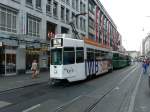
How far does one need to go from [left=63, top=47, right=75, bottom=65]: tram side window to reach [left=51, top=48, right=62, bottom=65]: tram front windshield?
31 centimetres

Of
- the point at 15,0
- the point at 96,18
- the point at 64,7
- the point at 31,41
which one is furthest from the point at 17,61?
the point at 96,18

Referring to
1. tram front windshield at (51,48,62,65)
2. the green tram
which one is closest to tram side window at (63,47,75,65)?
tram front windshield at (51,48,62,65)

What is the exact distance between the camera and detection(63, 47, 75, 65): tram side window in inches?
691

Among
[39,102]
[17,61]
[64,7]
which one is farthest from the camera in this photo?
[64,7]

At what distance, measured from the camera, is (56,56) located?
58.0 feet

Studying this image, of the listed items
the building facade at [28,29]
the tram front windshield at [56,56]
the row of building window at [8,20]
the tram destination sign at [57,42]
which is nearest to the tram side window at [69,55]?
the tram front windshield at [56,56]

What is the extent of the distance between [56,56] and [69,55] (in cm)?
88

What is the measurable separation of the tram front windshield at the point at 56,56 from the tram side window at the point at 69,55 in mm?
311

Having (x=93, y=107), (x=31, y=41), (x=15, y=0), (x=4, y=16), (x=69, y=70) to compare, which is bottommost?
(x=93, y=107)

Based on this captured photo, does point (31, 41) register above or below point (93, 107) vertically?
above

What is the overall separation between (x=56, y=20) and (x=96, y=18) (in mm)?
28476

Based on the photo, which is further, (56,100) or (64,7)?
(64,7)

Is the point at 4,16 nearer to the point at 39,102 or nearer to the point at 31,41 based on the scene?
the point at 31,41

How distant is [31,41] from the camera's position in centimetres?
3014
